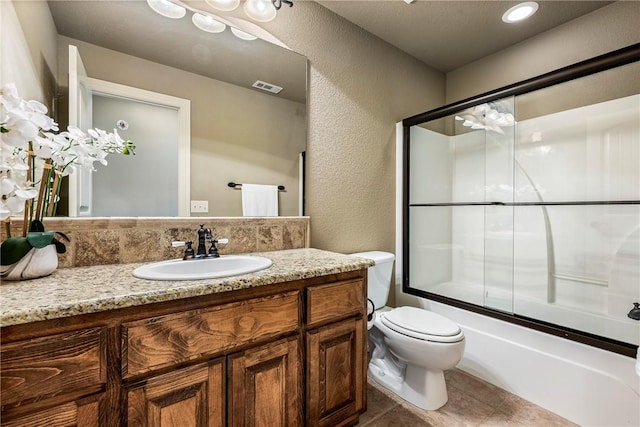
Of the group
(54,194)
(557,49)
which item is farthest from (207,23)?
(557,49)

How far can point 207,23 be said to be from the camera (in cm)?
147

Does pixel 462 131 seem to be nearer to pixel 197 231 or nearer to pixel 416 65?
pixel 416 65

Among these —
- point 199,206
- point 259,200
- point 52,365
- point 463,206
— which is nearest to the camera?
point 52,365

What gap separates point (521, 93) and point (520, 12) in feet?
2.16

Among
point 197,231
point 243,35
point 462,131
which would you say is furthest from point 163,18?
point 462,131

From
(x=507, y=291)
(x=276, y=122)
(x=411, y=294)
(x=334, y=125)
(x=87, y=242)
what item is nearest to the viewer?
(x=87, y=242)

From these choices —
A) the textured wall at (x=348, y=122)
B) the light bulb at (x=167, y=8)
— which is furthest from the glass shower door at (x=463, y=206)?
the light bulb at (x=167, y=8)

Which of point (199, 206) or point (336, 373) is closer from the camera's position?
point (336, 373)

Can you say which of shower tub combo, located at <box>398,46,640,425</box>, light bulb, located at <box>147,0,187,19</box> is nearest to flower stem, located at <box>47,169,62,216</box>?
light bulb, located at <box>147,0,187,19</box>

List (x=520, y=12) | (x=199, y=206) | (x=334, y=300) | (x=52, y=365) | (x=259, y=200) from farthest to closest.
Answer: (x=520, y=12), (x=259, y=200), (x=199, y=206), (x=334, y=300), (x=52, y=365)

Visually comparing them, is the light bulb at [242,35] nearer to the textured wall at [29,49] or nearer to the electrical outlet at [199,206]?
the textured wall at [29,49]

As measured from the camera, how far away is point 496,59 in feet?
7.88

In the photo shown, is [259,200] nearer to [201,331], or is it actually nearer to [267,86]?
[267,86]

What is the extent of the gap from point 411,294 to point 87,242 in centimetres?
213
